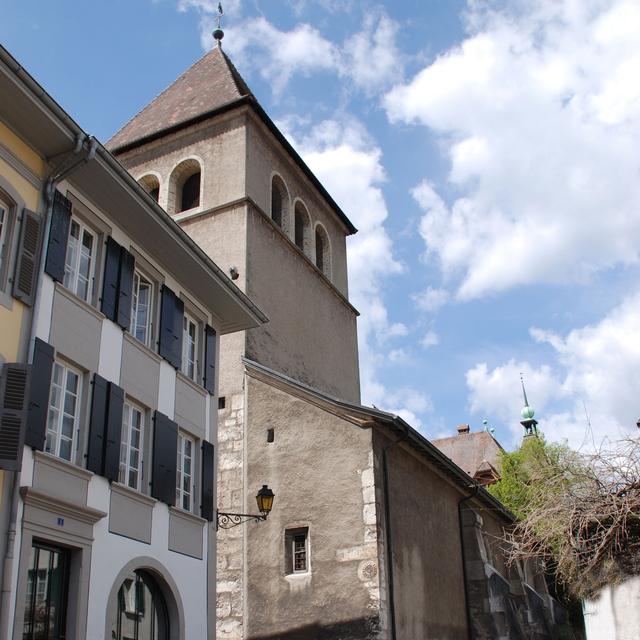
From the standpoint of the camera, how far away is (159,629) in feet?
34.3

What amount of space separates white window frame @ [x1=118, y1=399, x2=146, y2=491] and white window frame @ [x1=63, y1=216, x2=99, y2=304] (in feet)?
5.18

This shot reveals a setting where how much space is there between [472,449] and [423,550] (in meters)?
27.5

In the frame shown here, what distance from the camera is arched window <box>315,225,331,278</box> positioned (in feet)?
76.0

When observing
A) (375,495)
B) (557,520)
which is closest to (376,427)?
(375,495)

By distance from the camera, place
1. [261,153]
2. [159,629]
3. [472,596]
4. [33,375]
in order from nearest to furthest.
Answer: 1. [33,375]
2. [159,629]
3. [472,596]
4. [261,153]

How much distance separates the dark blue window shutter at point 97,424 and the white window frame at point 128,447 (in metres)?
0.55

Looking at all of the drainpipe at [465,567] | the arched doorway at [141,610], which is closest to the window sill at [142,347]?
the arched doorway at [141,610]

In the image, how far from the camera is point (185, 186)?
20969mm

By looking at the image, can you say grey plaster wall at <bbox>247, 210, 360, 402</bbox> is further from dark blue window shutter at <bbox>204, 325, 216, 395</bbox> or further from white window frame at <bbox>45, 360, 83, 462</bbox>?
white window frame at <bbox>45, 360, 83, 462</bbox>

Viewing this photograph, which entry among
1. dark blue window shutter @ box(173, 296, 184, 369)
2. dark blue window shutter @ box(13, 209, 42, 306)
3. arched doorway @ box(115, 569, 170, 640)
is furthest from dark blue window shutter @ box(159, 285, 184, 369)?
arched doorway @ box(115, 569, 170, 640)

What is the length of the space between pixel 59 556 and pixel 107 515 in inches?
30.1

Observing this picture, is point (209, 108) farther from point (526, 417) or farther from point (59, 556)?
point (526, 417)

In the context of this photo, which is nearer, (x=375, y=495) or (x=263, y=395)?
(x=375, y=495)

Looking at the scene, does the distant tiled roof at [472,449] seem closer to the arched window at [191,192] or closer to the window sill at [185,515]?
the arched window at [191,192]
